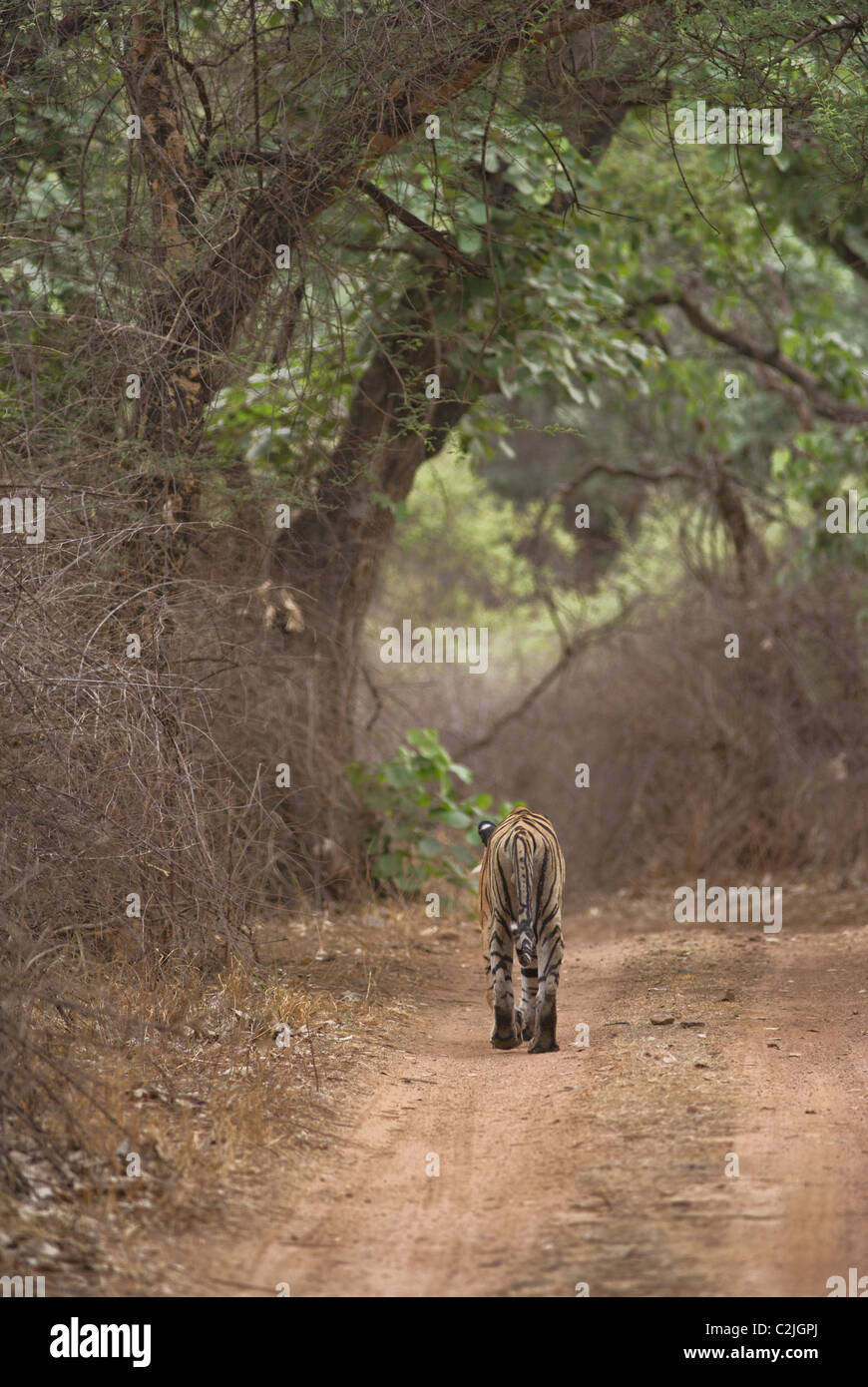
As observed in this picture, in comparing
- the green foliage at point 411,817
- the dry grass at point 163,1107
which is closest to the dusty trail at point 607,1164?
the dry grass at point 163,1107

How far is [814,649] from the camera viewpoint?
47.5ft

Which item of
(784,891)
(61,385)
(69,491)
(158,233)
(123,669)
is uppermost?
(158,233)

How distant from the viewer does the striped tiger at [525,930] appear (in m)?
6.79

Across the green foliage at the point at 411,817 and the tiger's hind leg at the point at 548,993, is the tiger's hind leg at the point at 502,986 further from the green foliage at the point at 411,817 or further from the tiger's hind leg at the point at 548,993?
the green foliage at the point at 411,817

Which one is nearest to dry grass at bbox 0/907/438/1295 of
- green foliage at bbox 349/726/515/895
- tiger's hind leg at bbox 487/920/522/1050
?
tiger's hind leg at bbox 487/920/522/1050

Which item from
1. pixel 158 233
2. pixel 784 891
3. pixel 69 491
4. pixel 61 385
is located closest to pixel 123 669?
pixel 69 491

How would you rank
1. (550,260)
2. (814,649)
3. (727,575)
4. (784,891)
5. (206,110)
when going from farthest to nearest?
1. (727,575)
2. (814,649)
3. (784,891)
4. (550,260)
5. (206,110)

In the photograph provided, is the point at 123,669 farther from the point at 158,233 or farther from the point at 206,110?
the point at 206,110

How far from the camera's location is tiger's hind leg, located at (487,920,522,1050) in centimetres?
695

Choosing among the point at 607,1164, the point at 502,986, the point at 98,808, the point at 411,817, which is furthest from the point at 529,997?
the point at 411,817

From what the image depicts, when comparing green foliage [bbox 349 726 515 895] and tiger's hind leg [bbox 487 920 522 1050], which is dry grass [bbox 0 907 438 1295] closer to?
tiger's hind leg [bbox 487 920 522 1050]

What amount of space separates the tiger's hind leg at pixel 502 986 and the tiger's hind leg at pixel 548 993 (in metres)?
0.16

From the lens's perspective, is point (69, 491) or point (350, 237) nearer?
point (69, 491)
